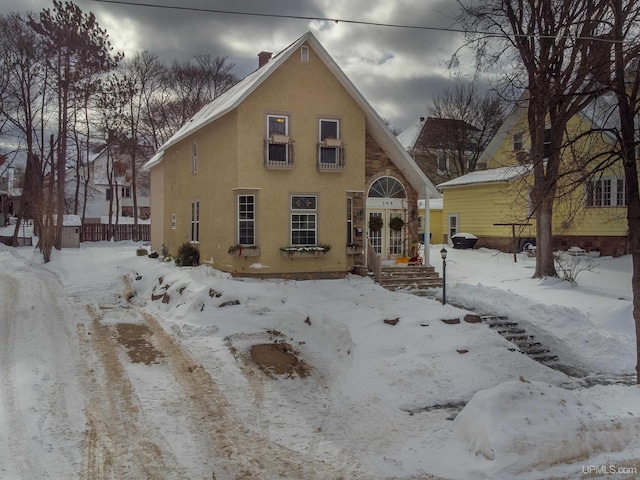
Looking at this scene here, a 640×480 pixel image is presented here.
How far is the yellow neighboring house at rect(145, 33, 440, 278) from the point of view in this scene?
14.8m

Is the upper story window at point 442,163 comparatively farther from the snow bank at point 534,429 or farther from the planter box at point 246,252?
the snow bank at point 534,429

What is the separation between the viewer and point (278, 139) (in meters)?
14.8

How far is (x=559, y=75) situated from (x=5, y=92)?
27108mm

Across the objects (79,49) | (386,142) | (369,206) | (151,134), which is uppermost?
(79,49)

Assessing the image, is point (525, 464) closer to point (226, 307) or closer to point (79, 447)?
point (79, 447)

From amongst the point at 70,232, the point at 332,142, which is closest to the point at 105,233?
the point at 70,232

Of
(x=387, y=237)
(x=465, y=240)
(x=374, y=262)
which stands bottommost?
(x=374, y=262)

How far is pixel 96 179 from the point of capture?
5209 cm

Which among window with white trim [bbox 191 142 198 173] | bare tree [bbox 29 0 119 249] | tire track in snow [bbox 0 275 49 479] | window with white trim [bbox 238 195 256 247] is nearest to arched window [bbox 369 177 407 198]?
window with white trim [bbox 238 195 256 247]

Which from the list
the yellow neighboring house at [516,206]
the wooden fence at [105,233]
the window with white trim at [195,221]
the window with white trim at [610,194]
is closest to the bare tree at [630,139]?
the yellow neighboring house at [516,206]

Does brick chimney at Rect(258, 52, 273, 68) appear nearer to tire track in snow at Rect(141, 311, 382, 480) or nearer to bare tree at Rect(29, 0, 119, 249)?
bare tree at Rect(29, 0, 119, 249)

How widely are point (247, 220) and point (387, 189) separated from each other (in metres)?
5.07

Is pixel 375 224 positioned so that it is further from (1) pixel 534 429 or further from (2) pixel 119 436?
(2) pixel 119 436

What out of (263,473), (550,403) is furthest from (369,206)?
(263,473)
